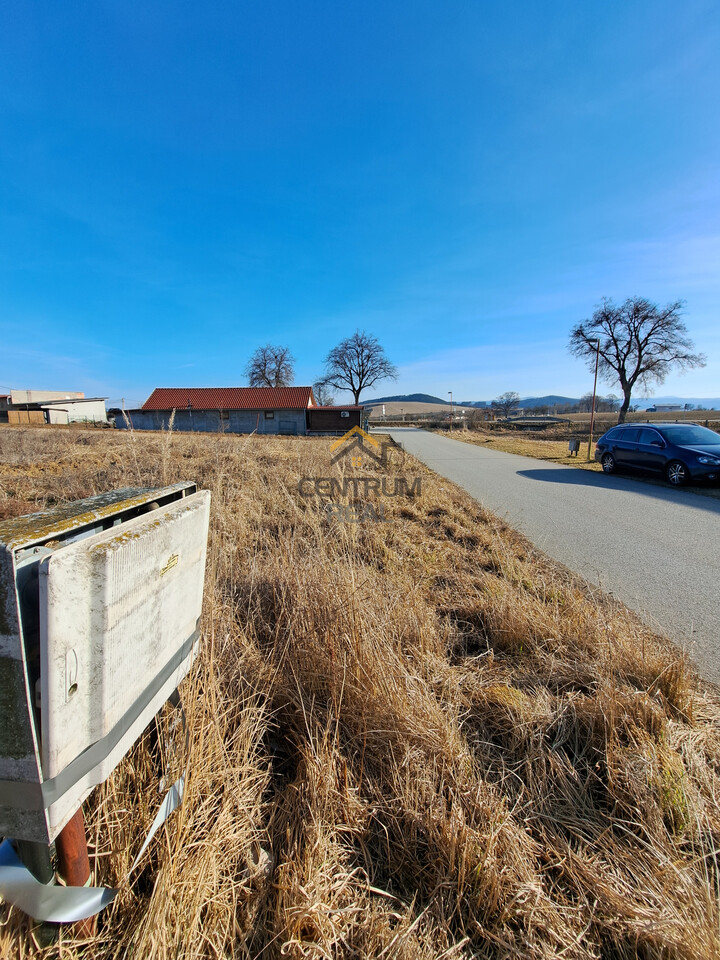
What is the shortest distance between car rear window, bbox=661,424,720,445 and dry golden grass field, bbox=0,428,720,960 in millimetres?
10011

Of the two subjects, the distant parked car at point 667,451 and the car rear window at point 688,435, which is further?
the car rear window at point 688,435

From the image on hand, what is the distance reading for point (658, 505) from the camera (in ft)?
25.2

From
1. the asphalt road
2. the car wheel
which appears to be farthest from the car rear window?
the asphalt road

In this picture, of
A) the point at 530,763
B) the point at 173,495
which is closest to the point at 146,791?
the point at 173,495

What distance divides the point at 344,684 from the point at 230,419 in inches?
1550

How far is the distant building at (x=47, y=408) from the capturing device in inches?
1651

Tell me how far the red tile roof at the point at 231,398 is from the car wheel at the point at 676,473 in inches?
1325

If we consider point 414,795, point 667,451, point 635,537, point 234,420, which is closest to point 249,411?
point 234,420

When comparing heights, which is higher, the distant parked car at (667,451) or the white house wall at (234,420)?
the white house wall at (234,420)

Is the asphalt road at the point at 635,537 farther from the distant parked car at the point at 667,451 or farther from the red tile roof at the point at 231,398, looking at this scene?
the red tile roof at the point at 231,398

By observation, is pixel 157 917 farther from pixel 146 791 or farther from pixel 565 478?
pixel 565 478

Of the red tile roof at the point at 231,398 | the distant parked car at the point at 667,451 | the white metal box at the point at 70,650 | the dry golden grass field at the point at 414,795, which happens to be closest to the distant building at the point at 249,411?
the red tile roof at the point at 231,398

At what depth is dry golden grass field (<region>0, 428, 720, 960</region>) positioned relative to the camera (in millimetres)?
1249

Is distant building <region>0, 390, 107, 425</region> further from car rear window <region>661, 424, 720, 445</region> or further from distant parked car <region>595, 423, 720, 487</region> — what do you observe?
car rear window <region>661, 424, 720, 445</region>
